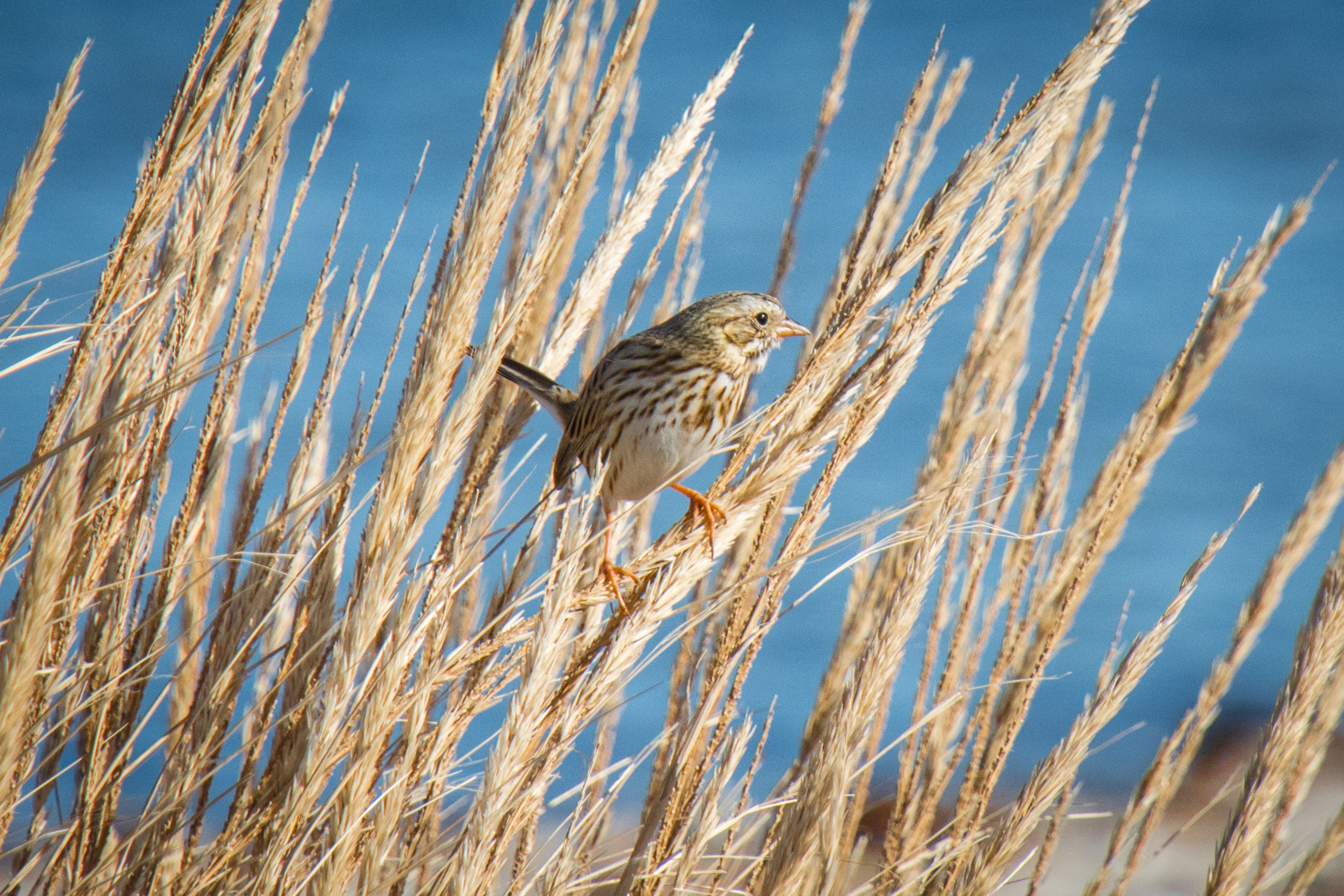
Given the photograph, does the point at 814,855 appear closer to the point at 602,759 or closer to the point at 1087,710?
the point at 1087,710

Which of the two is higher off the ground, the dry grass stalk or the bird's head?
the bird's head

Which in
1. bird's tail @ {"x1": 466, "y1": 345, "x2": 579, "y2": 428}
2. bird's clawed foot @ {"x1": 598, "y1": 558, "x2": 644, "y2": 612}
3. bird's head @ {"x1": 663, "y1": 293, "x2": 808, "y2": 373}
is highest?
bird's head @ {"x1": 663, "y1": 293, "x2": 808, "y2": 373}

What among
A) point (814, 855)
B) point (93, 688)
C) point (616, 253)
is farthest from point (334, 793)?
point (616, 253)

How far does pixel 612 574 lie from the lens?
136 centimetres

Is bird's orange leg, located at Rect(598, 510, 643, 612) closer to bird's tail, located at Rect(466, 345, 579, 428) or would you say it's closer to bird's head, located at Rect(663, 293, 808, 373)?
bird's tail, located at Rect(466, 345, 579, 428)

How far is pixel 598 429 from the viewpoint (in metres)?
2.09

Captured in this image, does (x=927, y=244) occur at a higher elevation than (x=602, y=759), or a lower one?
higher

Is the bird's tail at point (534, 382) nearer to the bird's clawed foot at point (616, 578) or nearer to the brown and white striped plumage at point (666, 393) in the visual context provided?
the brown and white striped plumage at point (666, 393)

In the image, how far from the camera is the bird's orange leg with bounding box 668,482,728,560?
46.9 inches

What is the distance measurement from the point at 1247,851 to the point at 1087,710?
1.06 ft

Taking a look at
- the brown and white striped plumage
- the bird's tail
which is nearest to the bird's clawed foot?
the bird's tail

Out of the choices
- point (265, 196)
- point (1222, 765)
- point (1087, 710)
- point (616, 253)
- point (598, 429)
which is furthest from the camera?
point (1222, 765)

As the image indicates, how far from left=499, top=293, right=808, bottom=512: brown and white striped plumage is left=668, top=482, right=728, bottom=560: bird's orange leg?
0.53 meters

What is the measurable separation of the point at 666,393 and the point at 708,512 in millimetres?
833
